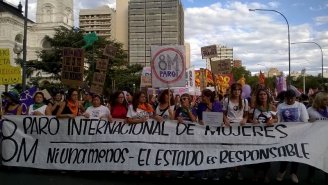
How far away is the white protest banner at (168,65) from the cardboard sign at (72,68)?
72.6 inches

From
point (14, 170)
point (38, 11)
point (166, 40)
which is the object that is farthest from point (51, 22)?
point (14, 170)

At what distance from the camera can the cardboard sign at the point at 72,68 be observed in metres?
9.59

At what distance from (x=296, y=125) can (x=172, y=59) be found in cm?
256

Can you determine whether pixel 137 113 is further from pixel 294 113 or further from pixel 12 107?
pixel 12 107

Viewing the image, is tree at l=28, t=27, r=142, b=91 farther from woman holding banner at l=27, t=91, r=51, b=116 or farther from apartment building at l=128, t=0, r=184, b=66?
apartment building at l=128, t=0, r=184, b=66

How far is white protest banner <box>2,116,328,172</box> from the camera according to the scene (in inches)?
283

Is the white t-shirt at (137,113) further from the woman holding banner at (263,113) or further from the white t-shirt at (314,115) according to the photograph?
the white t-shirt at (314,115)

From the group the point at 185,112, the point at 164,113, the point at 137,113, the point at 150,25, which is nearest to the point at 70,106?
the point at 137,113

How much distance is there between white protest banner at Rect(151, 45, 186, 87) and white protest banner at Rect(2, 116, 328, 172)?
1.16 m

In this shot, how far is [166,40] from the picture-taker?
12812 cm

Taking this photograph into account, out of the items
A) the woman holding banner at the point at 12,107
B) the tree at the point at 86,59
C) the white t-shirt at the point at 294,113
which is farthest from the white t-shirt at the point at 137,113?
the tree at the point at 86,59

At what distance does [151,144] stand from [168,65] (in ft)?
5.39

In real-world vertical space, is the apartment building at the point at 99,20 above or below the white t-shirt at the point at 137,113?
above

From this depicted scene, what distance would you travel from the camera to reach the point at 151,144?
7.61m
